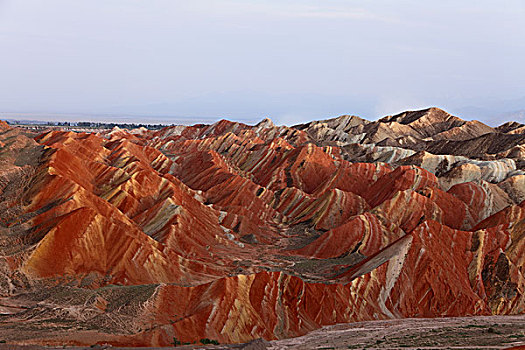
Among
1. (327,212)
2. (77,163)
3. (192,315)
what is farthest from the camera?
(327,212)

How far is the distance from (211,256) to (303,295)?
86.1 ft

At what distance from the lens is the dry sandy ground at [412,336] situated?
1199 inches

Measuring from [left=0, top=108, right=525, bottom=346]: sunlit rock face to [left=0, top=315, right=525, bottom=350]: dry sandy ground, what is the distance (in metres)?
3.49

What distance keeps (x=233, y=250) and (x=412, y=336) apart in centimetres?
4335

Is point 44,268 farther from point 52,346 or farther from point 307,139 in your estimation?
point 307,139

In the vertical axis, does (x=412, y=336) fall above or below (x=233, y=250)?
above

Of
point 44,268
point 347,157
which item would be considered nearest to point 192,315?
point 44,268

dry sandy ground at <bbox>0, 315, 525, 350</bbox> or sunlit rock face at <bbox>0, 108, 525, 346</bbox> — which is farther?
sunlit rock face at <bbox>0, 108, 525, 346</bbox>

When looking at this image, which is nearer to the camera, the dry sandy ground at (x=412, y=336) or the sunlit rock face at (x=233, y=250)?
the dry sandy ground at (x=412, y=336)

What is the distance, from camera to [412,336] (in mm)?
35375

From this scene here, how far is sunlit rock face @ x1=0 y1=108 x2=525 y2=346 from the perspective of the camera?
133 ft

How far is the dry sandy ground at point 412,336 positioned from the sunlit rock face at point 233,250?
3.49 meters

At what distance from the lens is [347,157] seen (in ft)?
513

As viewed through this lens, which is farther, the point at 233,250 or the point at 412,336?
the point at 233,250
